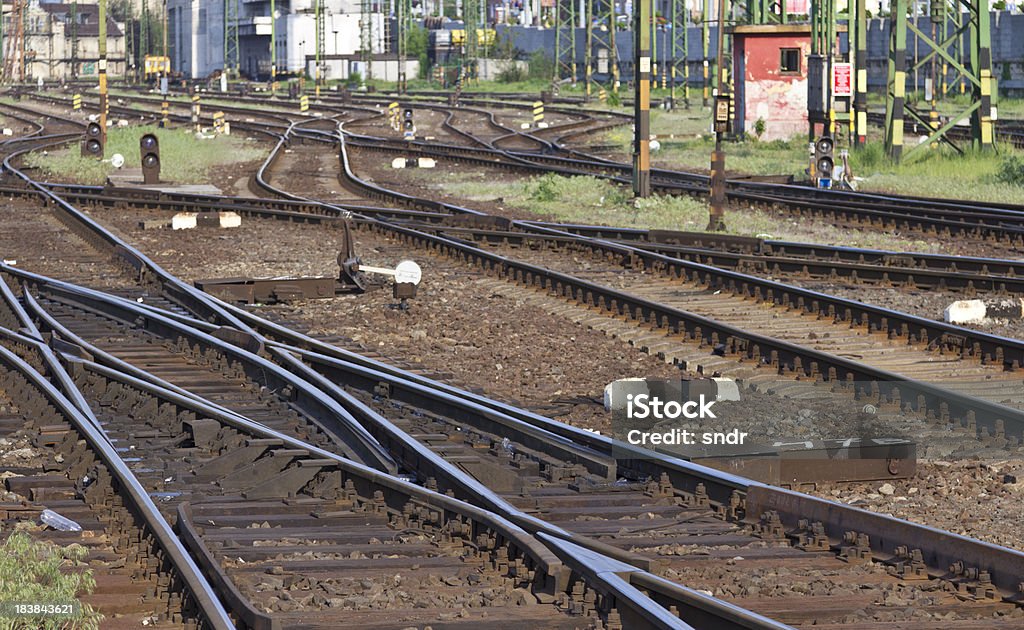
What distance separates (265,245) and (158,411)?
33.5 ft

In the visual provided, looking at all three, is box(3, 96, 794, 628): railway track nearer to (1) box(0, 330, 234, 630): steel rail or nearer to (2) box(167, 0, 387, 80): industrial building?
(1) box(0, 330, 234, 630): steel rail

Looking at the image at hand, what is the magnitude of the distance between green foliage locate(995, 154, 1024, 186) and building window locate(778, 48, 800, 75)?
33.2 ft

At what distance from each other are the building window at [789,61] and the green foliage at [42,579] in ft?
104

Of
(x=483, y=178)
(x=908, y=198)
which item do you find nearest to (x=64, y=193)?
(x=483, y=178)

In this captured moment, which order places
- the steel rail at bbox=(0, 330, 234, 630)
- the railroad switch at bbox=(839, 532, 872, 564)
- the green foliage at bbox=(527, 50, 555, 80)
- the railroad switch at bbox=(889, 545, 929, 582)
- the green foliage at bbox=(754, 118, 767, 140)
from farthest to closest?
the green foliage at bbox=(527, 50, 555, 80) < the green foliage at bbox=(754, 118, 767, 140) < the railroad switch at bbox=(839, 532, 872, 564) < the railroad switch at bbox=(889, 545, 929, 582) < the steel rail at bbox=(0, 330, 234, 630)

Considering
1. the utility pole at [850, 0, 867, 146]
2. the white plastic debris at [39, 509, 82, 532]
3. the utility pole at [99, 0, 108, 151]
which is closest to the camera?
the white plastic debris at [39, 509, 82, 532]

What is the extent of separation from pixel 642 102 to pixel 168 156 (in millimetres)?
14982

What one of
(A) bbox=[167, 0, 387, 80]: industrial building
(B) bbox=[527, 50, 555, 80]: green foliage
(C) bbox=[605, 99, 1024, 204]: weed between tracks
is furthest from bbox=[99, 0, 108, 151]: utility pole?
(A) bbox=[167, 0, 387, 80]: industrial building

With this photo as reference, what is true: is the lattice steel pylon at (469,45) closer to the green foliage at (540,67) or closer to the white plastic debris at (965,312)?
the green foliage at (540,67)

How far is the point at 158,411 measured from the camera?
32.4ft

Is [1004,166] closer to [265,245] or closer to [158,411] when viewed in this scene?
[265,245]

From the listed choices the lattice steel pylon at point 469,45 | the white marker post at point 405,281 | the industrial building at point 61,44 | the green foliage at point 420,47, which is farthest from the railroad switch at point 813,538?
the industrial building at point 61,44

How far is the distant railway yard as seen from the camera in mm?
6301

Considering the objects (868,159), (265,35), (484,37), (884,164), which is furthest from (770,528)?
(265,35)
